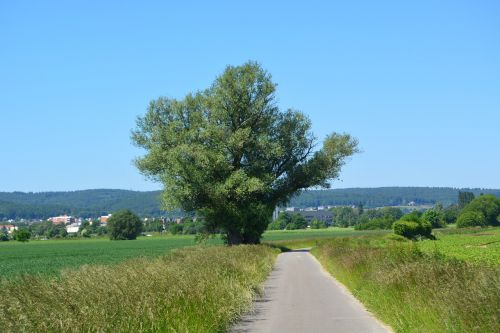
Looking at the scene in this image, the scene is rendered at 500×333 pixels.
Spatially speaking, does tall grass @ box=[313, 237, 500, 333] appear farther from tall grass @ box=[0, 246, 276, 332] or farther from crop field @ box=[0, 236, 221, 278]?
crop field @ box=[0, 236, 221, 278]

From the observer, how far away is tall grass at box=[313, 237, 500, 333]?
400 inches

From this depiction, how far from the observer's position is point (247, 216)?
53.9 metres

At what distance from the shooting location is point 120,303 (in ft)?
38.4

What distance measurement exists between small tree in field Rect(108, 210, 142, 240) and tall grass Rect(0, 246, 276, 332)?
12681 cm

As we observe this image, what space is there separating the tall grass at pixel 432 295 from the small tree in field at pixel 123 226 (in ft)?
409

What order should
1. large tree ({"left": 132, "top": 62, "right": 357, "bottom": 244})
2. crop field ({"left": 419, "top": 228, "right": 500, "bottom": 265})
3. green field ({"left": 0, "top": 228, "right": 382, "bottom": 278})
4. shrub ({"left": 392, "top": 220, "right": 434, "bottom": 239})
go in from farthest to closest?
shrub ({"left": 392, "top": 220, "right": 434, "bottom": 239})
large tree ({"left": 132, "top": 62, "right": 357, "bottom": 244})
green field ({"left": 0, "top": 228, "right": 382, "bottom": 278})
crop field ({"left": 419, "top": 228, "right": 500, "bottom": 265})

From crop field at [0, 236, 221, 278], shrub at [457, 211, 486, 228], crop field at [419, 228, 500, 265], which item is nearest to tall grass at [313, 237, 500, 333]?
crop field at [419, 228, 500, 265]

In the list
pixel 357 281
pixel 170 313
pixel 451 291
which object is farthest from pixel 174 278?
pixel 357 281

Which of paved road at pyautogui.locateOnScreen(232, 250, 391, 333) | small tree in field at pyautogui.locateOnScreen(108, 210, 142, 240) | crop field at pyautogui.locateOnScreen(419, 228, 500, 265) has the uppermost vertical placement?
small tree in field at pyautogui.locateOnScreen(108, 210, 142, 240)

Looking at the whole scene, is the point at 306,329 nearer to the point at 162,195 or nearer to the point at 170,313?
the point at 170,313

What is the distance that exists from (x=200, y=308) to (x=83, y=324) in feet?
12.6

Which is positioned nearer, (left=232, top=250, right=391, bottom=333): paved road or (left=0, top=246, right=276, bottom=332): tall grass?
(left=0, top=246, right=276, bottom=332): tall grass

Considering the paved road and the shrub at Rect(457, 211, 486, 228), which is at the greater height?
the shrub at Rect(457, 211, 486, 228)

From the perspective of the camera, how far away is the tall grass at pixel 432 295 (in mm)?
10156
